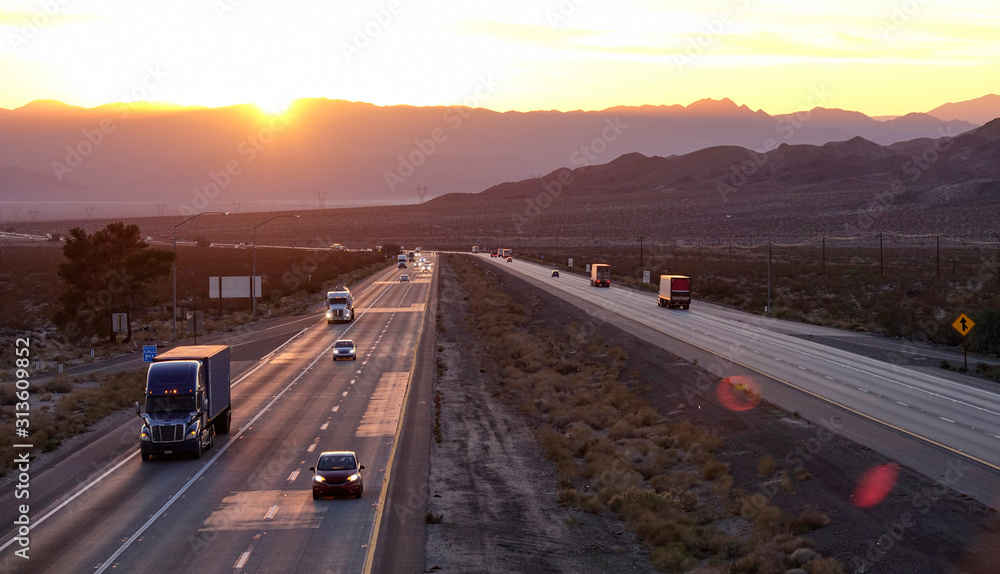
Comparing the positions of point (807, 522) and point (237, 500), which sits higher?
point (807, 522)

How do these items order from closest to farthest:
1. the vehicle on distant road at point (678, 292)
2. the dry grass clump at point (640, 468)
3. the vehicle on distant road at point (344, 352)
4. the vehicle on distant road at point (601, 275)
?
the dry grass clump at point (640, 468) → the vehicle on distant road at point (344, 352) → the vehicle on distant road at point (678, 292) → the vehicle on distant road at point (601, 275)

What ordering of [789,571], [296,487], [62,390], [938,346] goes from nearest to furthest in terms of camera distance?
1. [789,571]
2. [296,487]
3. [62,390]
4. [938,346]

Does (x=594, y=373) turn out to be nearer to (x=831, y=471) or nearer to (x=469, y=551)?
(x=831, y=471)

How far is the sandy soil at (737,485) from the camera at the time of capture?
17500mm

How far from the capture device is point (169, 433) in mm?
26438

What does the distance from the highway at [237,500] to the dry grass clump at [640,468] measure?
Result: 5.96 m

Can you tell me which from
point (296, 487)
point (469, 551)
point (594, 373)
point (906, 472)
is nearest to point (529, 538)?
point (469, 551)

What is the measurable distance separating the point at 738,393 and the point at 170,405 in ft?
69.5

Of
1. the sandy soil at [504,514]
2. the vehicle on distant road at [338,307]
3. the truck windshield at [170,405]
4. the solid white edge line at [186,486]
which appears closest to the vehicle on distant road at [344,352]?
the solid white edge line at [186,486]

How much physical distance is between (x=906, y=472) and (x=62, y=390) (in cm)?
3481

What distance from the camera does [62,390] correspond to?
3891 centimetres

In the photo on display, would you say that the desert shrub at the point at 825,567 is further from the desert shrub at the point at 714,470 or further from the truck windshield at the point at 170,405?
the truck windshield at the point at 170,405

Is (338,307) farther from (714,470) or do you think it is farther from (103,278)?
(714,470)

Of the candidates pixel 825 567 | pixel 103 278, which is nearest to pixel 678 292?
pixel 103 278
